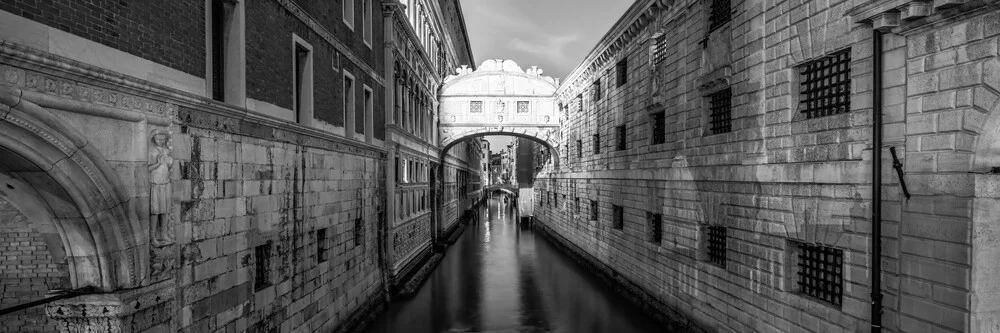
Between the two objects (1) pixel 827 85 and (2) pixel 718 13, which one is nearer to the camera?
(1) pixel 827 85

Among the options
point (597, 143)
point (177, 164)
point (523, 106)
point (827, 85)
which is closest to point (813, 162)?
point (827, 85)

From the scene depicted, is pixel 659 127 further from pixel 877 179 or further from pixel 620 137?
pixel 877 179

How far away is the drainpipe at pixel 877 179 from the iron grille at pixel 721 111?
142 inches

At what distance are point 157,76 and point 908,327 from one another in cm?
934

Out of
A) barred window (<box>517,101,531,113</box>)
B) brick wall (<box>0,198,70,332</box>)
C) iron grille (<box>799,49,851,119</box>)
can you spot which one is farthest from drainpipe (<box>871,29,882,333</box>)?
barred window (<box>517,101,531,113</box>)

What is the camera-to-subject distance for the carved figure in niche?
6262mm

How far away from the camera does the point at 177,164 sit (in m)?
6.69

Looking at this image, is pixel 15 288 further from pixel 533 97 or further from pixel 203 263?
pixel 533 97

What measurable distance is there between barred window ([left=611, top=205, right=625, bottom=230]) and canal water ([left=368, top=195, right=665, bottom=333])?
224cm

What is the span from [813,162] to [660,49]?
746 centimetres

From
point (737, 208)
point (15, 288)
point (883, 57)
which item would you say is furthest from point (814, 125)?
point (15, 288)

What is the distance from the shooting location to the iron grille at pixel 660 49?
47.8 ft

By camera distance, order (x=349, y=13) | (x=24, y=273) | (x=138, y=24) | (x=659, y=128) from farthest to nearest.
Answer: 1. (x=659, y=128)
2. (x=349, y=13)
3. (x=24, y=273)
4. (x=138, y=24)

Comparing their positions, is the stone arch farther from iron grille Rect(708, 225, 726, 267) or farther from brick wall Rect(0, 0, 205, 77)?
iron grille Rect(708, 225, 726, 267)
